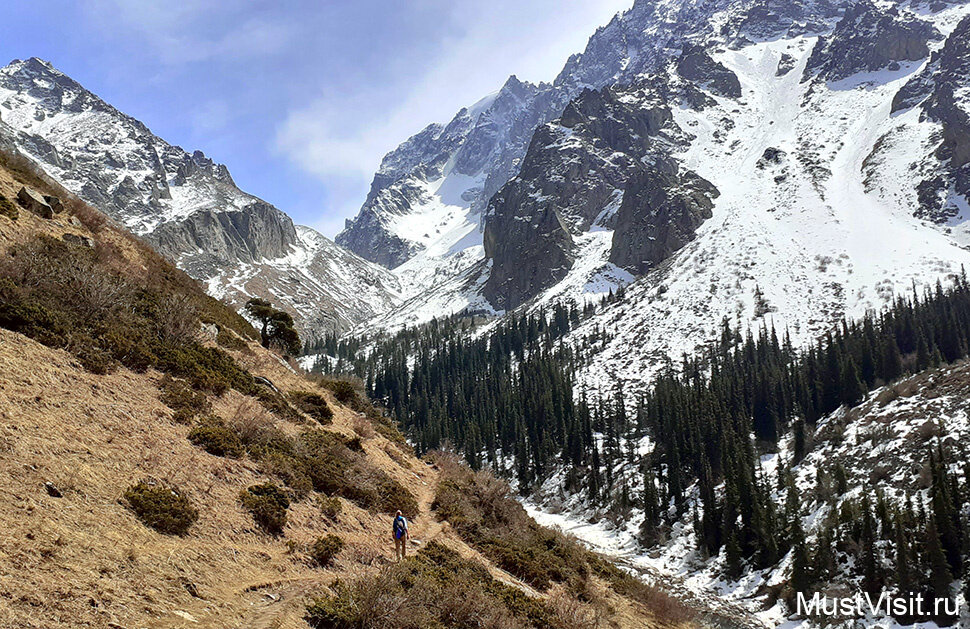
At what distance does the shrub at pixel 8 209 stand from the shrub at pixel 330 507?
16.1 m

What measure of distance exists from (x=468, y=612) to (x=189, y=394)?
11317 millimetres

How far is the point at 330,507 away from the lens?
17016 millimetres

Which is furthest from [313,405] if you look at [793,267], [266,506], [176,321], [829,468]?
[793,267]

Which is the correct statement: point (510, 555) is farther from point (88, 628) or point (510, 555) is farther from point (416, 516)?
point (88, 628)

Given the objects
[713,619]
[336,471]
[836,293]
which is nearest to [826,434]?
[713,619]

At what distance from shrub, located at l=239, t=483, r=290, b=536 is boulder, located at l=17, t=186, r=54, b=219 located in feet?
54.8

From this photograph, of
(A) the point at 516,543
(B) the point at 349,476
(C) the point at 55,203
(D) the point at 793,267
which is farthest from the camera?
(D) the point at 793,267

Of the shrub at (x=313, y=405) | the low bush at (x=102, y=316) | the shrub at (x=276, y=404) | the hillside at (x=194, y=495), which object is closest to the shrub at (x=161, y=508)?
the hillside at (x=194, y=495)

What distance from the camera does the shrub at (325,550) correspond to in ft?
47.3

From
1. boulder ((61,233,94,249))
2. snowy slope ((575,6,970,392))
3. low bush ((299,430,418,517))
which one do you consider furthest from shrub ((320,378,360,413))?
snowy slope ((575,6,970,392))

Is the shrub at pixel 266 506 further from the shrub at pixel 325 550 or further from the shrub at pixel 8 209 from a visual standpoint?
the shrub at pixel 8 209

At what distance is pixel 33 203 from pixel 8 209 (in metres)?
2.37

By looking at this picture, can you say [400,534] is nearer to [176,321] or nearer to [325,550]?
[325,550]

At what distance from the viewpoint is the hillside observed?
1002 centimetres
